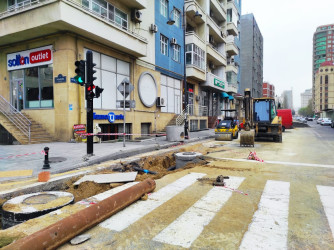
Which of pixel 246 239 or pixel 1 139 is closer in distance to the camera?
pixel 246 239

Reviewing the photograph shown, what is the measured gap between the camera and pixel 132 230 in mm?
3354

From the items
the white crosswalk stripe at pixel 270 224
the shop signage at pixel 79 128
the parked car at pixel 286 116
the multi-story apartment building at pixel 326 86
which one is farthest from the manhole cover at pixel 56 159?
the multi-story apartment building at pixel 326 86

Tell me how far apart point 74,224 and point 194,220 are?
1790 millimetres

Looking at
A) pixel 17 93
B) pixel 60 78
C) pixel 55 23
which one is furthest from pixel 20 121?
pixel 55 23

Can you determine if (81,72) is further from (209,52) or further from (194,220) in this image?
(209,52)

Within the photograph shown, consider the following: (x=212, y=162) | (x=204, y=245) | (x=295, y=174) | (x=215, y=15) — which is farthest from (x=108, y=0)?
(x=215, y=15)

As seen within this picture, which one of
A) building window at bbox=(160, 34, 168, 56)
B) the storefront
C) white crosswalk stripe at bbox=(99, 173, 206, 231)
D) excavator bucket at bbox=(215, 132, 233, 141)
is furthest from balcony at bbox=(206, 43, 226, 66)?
white crosswalk stripe at bbox=(99, 173, 206, 231)

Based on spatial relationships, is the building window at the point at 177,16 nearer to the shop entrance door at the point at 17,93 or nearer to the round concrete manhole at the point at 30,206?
the shop entrance door at the point at 17,93

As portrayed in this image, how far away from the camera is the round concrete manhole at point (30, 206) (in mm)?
3701

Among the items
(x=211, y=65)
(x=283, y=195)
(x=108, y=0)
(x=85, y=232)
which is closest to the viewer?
(x=85, y=232)

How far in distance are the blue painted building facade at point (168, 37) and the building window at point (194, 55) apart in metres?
0.86

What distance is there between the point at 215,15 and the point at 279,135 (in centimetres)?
2575

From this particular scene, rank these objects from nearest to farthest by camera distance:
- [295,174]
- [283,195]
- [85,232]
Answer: [85,232], [283,195], [295,174]

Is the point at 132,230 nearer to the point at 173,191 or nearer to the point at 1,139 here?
the point at 173,191
